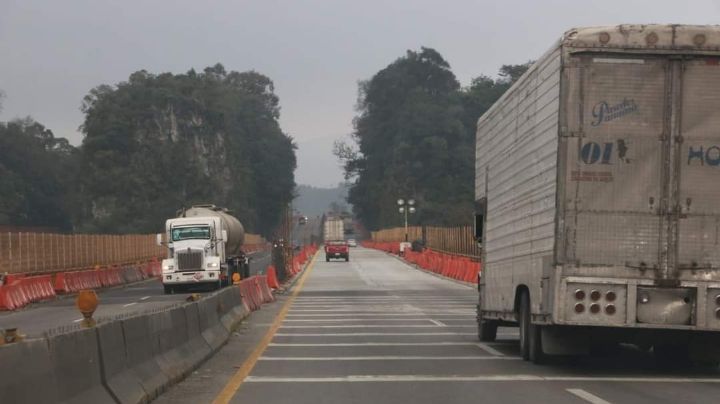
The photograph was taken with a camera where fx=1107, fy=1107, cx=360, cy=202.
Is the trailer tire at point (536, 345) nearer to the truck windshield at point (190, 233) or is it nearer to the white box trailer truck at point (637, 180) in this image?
the white box trailer truck at point (637, 180)

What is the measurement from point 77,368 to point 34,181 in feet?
397

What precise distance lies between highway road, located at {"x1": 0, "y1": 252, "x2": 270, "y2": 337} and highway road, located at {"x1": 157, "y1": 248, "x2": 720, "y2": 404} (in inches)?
126

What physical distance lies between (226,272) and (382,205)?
375 feet

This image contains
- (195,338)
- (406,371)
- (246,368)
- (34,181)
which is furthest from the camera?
(34,181)

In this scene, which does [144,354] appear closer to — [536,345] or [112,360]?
[112,360]

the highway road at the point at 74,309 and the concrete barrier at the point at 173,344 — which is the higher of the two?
the concrete barrier at the point at 173,344

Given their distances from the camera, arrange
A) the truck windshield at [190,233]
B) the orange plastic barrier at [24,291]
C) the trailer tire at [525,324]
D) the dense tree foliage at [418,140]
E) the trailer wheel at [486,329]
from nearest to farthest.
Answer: the trailer tire at [525,324] → the trailer wheel at [486,329] → the orange plastic barrier at [24,291] → the truck windshield at [190,233] → the dense tree foliage at [418,140]

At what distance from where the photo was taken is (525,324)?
52.1 ft

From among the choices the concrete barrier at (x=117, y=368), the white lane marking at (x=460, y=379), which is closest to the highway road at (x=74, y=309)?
the white lane marking at (x=460, y=379)

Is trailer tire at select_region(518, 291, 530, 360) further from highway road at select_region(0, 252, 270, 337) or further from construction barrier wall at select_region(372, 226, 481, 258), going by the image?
construction barrier wall at select_region(372, 226, 481, 258)

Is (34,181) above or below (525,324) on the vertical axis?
above

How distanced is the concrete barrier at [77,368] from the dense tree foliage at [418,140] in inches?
3949

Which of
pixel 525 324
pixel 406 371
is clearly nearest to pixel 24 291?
pixel 525 324

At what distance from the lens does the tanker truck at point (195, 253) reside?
40.9 meters
